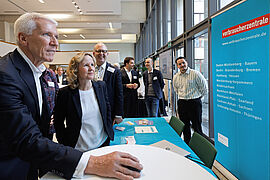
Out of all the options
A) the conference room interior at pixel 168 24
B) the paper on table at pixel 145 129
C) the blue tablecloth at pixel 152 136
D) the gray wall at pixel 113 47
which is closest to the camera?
the blue tablecloth at pixel 152 136

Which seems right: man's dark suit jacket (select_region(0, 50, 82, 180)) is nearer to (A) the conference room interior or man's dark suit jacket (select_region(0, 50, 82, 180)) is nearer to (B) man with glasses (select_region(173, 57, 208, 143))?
(A) the conference room interior

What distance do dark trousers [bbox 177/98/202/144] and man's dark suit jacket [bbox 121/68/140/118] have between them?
1.81 m

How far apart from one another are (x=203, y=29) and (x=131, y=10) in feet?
24.3

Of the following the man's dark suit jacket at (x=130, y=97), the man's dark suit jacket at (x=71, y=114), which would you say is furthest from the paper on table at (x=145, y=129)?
the man's dark suit jacket at (x=130, y=97)

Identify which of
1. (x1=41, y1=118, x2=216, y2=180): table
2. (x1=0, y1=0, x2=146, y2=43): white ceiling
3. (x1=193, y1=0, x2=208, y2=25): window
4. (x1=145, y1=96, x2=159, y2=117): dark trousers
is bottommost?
(x1=145, y1=96, x2=159, y2=117): dark trousers

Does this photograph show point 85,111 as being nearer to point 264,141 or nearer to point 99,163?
point 99,163

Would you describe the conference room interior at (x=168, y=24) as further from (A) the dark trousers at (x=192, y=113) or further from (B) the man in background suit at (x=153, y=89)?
(B) the man in background suit at (x=153, y=89)

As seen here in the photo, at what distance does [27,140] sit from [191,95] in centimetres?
315

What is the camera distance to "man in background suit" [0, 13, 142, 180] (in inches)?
30.8

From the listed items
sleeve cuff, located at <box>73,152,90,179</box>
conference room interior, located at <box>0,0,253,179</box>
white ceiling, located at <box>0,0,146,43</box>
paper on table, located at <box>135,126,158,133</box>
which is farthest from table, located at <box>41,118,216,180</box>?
white ceiling, located at <box>0,0,146,43</box>

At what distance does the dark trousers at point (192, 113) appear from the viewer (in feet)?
11.3

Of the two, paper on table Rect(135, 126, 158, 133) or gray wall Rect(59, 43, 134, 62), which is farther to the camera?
gray wall Rect(59, 43, 134, 62)

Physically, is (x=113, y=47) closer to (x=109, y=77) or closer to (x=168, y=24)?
(x=168, y=24)

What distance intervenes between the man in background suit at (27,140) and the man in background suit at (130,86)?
396 centimetres
